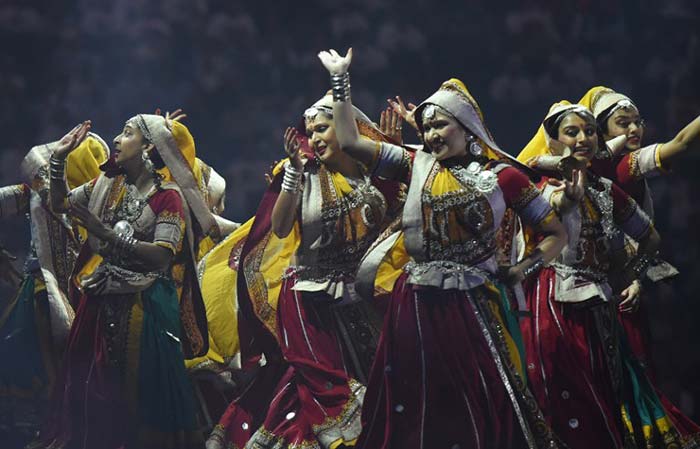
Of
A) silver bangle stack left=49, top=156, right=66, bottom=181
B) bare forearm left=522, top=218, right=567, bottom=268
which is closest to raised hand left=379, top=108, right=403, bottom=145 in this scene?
bare forearm left=522, top=218, right=567, bottom=268

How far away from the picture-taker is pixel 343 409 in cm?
666

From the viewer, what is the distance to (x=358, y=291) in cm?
674

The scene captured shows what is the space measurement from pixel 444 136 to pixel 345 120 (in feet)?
1.50

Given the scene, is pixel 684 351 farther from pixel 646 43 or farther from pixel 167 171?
pixel 167 171

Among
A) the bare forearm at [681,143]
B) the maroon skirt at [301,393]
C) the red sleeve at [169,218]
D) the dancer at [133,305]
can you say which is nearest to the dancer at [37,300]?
the dancer at [133,305]

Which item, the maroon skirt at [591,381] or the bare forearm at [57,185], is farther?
the bare forearm at [57,185]

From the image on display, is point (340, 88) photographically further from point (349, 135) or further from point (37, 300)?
point (37, 300)

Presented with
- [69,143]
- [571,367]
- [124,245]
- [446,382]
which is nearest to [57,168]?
[69,143]

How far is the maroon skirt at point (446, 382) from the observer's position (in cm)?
618

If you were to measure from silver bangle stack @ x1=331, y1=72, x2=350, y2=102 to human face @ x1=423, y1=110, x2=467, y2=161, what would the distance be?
392mm

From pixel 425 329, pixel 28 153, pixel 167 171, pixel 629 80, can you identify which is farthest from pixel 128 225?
pixel 629 80

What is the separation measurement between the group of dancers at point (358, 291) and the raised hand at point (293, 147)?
0.5 inches

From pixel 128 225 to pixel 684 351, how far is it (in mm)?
2982

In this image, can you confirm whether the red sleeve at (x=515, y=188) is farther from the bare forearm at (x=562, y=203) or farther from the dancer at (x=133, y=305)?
the dancer at (x=133, y=305)
